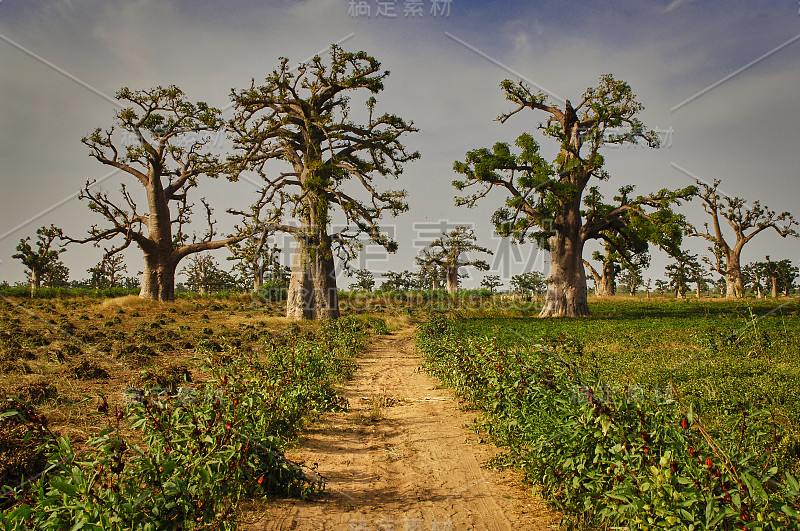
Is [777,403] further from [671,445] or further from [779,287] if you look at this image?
[779,287]

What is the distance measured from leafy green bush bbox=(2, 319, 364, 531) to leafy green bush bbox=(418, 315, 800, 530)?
188 cm

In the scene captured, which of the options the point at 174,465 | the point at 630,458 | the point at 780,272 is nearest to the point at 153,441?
the point at 174,465

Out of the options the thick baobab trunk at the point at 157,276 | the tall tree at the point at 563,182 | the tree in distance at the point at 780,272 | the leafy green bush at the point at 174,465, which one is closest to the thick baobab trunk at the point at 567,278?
the tall tree at the point at 563,182

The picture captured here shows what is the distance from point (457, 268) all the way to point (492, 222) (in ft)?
100

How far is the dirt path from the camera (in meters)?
3.70

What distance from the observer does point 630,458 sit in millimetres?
2863

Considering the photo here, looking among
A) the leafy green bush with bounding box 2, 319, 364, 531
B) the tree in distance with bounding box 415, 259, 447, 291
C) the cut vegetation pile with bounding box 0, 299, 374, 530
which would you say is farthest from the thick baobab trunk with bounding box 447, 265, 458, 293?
the leafy green bush with bounding box 2, 319, 364, 531

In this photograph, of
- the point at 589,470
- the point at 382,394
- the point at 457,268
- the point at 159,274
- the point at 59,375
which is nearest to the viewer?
the point at 589,470

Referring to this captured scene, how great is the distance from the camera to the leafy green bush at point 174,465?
236 centimetres

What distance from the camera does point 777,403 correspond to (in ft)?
18.3

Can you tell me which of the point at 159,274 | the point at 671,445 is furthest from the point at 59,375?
the point at 159,274

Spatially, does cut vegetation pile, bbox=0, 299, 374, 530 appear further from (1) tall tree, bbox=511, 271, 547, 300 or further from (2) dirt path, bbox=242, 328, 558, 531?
(1) tall tree, bbox=511, 271, 547, 300

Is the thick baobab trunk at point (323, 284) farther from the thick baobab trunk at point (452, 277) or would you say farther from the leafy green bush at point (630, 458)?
the thick baobab trunk at point (452, 277)

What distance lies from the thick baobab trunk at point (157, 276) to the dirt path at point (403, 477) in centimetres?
2085
